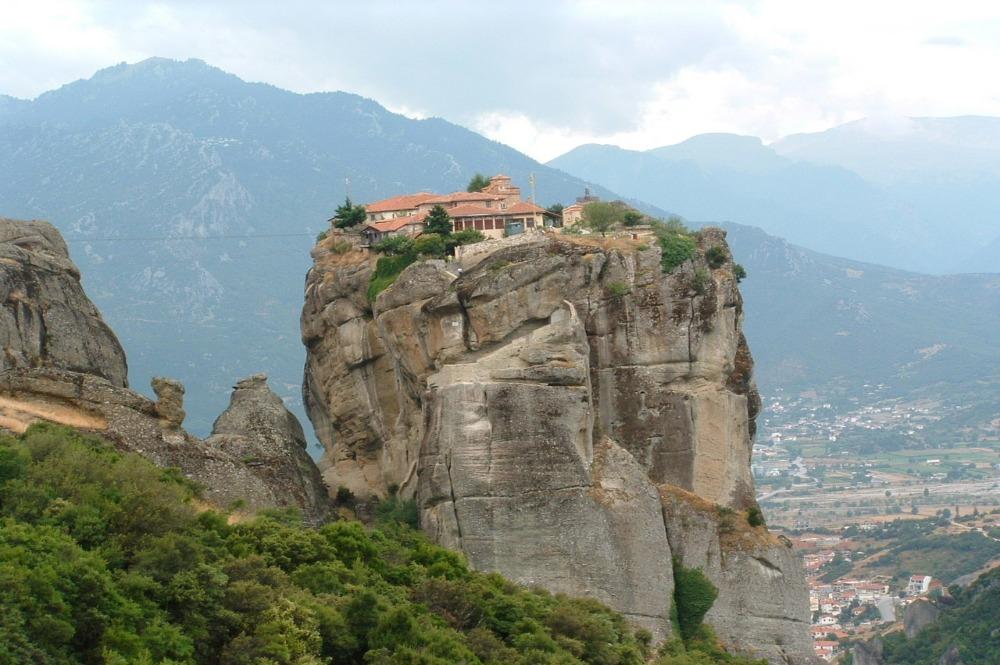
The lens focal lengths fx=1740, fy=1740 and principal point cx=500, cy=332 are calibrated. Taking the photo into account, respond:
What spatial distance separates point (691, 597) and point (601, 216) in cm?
1485

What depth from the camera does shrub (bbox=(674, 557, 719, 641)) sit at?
5222 centimetres

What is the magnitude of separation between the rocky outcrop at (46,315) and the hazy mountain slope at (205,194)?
5623 centimetres

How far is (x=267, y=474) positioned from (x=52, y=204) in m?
107

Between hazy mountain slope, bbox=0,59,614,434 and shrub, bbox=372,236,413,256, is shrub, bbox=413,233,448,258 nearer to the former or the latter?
shrub, bbox=372,236,413,256

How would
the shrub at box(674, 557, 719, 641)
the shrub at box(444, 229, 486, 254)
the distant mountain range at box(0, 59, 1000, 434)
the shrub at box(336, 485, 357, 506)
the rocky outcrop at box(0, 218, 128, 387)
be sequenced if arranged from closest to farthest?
the rocky outcrop at box(0, 218, 128, 387) < the shrub at box(674, 557, 719, 641) < the shrub at box(336, 485, 357, 506) < the shrub at box(444, 229, 486, 254) < the distant mountain range at box(0, 59, 1000, 434)

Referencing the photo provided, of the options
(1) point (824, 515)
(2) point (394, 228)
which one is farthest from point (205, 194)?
(2) point (394, 228)

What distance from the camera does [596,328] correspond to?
5472cm

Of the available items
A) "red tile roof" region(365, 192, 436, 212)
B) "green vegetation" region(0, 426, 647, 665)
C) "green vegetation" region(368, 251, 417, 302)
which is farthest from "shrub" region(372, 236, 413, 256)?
"green vegetation" region(0, 426, 647, 665)

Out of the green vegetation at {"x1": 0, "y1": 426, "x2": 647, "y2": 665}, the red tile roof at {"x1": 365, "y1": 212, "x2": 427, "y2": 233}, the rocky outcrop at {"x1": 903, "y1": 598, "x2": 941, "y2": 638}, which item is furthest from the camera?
the rocky outcrop at {"x1": 903, "y1": 598, "x2": 941, "y2": 638}

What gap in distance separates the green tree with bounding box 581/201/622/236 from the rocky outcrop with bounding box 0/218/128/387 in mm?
16819

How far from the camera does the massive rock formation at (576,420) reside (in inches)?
1989

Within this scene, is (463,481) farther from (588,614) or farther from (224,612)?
(224,612)

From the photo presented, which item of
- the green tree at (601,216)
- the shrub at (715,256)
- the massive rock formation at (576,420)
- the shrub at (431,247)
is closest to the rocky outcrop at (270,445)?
the massive rock formation at (576,420)

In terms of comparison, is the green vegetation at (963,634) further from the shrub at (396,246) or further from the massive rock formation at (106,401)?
the massive rock formation at (106,401)
